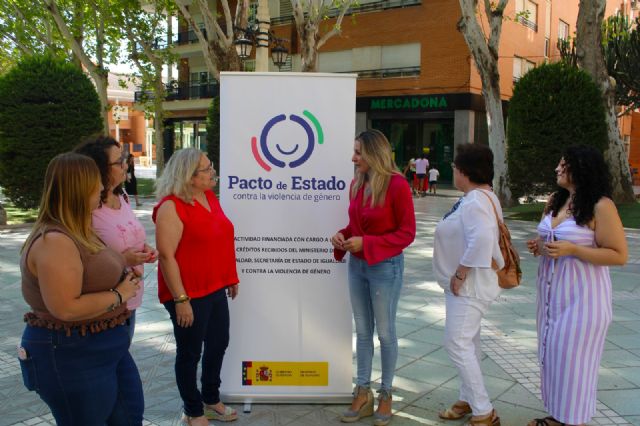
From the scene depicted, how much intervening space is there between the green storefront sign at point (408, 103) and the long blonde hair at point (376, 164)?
24.0 meters

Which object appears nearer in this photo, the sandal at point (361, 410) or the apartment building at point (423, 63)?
the sandal at point (361, 410)

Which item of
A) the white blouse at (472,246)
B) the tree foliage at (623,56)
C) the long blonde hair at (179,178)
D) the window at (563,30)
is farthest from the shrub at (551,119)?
the window at (563,30)

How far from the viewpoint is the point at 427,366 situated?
4801 millimetres

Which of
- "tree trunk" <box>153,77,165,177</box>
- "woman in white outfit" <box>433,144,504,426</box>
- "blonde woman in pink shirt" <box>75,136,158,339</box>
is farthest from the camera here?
"tree trunk" <box>153,77,165,177</box>

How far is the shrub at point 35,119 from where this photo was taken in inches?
545

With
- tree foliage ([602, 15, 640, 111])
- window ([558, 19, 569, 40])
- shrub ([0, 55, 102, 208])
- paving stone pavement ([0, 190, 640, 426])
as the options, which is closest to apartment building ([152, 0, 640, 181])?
window ([558, 19, 569, 40])

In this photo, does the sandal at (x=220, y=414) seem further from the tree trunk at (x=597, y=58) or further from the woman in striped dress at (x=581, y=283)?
the tree trunk at (x=597, y=58)

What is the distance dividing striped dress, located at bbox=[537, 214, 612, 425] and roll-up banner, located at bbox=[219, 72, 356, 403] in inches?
55.0

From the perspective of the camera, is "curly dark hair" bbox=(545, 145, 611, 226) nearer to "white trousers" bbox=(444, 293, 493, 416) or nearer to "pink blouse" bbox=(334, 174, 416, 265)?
"white trousers" bbox=(444, 293, 493, 416)

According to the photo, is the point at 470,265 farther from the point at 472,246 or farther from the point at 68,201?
the point at 68,201

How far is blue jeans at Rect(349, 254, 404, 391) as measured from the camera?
365 cm

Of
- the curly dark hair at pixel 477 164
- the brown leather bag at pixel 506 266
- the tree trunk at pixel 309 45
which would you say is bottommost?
the brown leather bag at pixel 506 266

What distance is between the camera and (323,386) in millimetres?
4129

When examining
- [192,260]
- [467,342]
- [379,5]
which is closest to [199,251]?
[192,260]
